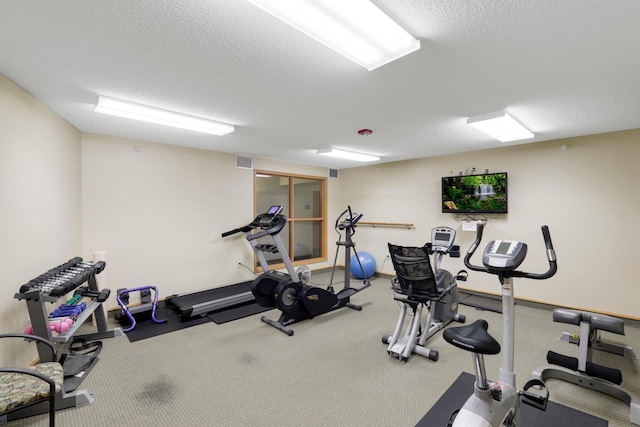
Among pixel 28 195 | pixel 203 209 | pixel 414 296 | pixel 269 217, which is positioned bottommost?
pixel 414 296

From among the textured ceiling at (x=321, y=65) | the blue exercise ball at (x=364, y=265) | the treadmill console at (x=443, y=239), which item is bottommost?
the blue exercise ball at (x=364, y=265)

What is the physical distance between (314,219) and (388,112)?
3953 mm

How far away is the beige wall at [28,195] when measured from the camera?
2.27m

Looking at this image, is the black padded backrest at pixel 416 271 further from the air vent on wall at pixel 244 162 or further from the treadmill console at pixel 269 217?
the air vent on wall at pixel 244 162

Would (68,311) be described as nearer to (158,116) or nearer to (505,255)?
(158,116)

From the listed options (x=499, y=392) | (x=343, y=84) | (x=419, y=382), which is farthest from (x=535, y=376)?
(x=343, y=84)

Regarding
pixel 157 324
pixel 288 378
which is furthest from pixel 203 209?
pixel 288 378

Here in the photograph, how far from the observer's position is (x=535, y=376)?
8.23 ft

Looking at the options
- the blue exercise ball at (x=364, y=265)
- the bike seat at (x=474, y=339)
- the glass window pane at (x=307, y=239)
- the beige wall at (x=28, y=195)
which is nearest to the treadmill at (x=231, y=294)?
the beige wall at (x=28, y=195)

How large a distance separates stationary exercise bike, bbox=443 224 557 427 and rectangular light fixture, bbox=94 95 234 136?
2937mm

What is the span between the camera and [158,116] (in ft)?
9.84

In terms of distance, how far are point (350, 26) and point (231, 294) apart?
158 inches

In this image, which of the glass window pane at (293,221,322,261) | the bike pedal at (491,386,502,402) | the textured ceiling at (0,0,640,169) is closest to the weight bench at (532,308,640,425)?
the bike pedal at (491,386,502,402)

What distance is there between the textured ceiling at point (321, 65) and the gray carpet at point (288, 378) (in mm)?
2466
